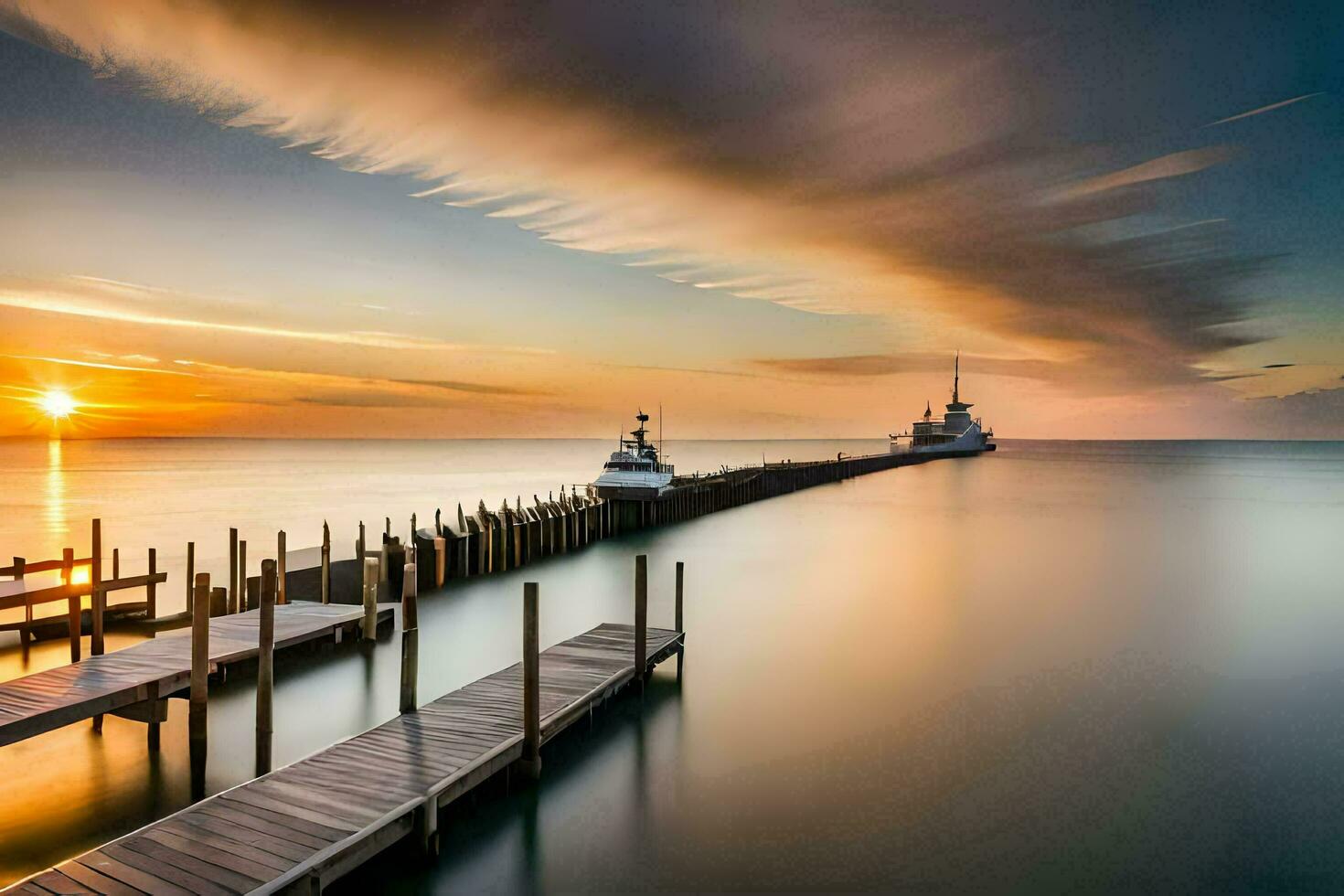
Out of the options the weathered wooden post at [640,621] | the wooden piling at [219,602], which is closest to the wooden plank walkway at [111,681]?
the wooden piling at [219,602]

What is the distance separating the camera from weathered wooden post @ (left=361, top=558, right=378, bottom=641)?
551 inches

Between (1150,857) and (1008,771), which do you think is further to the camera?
(1008,771)

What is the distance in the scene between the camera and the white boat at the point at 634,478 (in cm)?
3459

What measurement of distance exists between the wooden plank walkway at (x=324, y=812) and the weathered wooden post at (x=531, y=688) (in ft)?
0.56

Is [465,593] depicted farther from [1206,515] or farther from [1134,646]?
[1206,515]

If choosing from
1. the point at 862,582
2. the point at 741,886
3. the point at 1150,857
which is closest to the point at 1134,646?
the point at 862,582

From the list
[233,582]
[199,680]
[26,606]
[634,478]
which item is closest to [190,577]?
[233,582]

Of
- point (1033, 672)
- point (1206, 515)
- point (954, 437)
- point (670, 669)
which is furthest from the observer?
point (954, 437)

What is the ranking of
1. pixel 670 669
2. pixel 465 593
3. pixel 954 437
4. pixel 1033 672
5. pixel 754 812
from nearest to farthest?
pixel 754 812 < pixel 670 669 < pixel 1033 672 < pixel 465 593 < pixel 954 437

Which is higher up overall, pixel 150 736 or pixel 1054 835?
pixel 150 736

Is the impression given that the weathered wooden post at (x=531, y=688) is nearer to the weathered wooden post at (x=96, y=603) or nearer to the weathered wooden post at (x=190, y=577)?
the weathered wooden post at (x=190, y=577)

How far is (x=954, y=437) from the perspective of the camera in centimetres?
12225

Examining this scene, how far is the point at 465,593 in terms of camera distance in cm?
1970

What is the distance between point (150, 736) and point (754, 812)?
7297 millimetres
